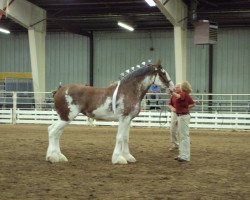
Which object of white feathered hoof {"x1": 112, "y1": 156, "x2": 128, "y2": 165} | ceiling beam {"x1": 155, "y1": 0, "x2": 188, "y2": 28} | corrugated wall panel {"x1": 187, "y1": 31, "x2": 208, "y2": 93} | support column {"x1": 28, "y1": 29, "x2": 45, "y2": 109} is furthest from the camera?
corrugated wall panel {"x1": 187, "y1": 31, "x2": 208, "y2": 93}

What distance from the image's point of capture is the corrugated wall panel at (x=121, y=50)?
3142 centimetres

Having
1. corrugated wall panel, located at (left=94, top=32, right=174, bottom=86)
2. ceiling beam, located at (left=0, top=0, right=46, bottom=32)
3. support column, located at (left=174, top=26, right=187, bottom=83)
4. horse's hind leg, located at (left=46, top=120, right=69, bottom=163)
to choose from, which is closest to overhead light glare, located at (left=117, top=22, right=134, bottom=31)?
corrugated wall panel, located at (left=94, top=32, right=174, bottom=86)

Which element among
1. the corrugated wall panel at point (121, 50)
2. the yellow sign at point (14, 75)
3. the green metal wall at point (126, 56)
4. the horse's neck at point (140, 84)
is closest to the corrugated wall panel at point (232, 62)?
the green metal wall at point (126, 56)

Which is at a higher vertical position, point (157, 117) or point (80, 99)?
point (80, 99)

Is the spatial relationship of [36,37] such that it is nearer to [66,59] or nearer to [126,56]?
[66,59]

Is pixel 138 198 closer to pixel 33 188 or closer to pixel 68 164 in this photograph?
pixel 33 188

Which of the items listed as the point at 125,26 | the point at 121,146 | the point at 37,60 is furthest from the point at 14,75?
the point at 121,146

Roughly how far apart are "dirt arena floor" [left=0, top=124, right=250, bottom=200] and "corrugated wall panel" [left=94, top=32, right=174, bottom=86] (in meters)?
18.5

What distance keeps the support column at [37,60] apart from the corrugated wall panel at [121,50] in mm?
6252

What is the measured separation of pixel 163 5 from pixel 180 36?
3274 millimetres

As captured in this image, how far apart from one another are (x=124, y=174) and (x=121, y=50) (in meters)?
23.9

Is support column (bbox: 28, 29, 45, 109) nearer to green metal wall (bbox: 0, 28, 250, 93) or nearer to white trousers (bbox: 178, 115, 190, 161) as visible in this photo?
green metal wall (bbox: 0, 28, 250, 93)

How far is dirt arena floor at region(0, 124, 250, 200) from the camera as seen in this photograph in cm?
691

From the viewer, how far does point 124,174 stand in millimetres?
8648
